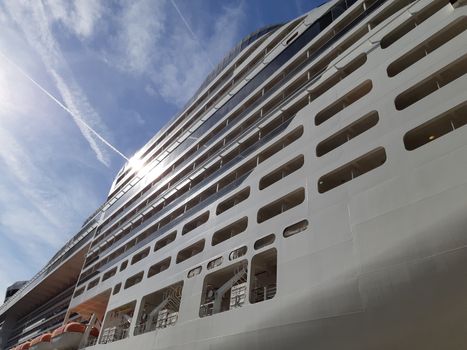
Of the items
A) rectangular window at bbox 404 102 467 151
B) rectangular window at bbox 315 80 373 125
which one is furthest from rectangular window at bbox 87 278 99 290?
rectangular window at bbox 404 102 467 151

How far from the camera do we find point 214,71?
25297 mm

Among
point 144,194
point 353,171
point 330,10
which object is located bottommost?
point 353,171

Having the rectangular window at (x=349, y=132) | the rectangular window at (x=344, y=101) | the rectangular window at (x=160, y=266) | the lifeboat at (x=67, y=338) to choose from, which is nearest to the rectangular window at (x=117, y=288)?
the rectangular window at (x=160, y=266)

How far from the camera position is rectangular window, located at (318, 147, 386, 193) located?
8.46 m

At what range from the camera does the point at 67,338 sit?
59.6 ft

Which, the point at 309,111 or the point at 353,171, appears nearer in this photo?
the point at 353,171

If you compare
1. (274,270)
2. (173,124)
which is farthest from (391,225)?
(173,124)

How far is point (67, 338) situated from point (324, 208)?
16175 mm

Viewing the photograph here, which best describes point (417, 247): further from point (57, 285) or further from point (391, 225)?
point (57, 285)

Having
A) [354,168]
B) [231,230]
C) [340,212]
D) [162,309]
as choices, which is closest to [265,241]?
[340,212]

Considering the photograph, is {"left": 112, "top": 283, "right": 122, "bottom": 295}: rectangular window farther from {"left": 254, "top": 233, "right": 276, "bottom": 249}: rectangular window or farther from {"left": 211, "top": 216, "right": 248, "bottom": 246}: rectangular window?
{"left": 254, "top": 233, "right": 276, "bottom": 249}: rectangular window

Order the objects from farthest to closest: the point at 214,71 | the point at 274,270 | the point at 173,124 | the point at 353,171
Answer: the point at 173,124
the point at 214,71
the point at 274,270
the point at 353,171

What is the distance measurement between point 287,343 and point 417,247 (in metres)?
3.22

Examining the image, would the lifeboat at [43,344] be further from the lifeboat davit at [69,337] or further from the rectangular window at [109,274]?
the rectangular window at [109,274]
